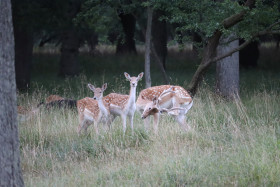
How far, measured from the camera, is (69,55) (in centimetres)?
2127

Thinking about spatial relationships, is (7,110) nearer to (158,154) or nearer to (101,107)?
(158,154)

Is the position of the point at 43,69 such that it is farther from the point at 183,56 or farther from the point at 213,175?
the point at 213,175

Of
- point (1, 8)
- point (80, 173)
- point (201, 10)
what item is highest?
point (201, 10)

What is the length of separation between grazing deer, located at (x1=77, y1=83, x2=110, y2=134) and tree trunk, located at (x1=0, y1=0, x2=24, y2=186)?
313cm

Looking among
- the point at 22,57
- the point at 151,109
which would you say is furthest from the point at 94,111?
the point at 22,57

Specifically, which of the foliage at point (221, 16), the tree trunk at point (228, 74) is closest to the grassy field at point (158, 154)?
the foliage at point (221, 16)

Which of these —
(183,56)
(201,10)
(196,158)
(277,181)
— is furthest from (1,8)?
(183,56)

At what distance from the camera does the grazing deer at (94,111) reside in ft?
29.4

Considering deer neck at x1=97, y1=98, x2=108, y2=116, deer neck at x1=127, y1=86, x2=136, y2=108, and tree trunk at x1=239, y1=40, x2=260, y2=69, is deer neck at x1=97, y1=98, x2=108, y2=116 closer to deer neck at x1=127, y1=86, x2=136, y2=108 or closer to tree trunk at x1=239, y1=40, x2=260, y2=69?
deer neck at x1=127, y1=86, x2=136, y2=108

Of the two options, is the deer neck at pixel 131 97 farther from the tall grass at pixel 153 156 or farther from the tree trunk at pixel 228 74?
the tree trunk at pixel 228 74

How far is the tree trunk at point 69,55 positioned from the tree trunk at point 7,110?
15.2m

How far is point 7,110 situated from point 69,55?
625 inches

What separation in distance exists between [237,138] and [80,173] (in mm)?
2728

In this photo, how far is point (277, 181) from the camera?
5844 millimetres
